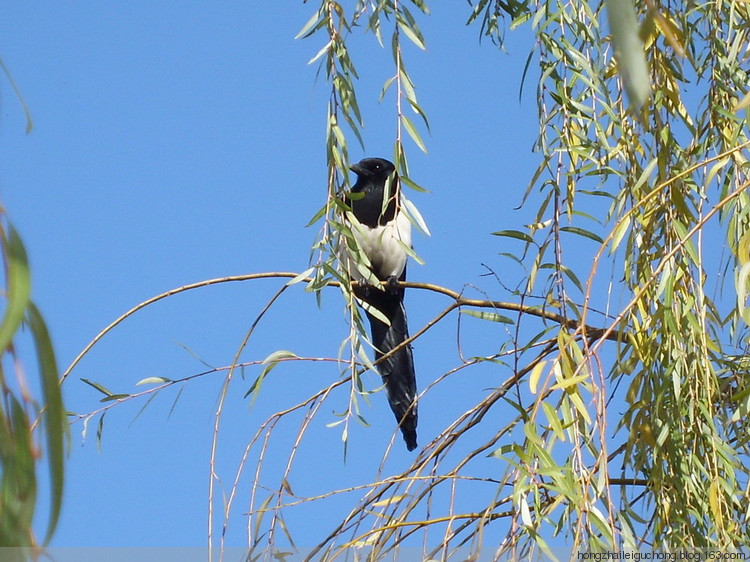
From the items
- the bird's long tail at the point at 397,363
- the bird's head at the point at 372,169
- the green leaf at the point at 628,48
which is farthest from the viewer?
the bird's head at the point at 372,169

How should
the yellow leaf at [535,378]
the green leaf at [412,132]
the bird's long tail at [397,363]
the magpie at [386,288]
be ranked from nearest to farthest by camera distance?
the yellow leaf at [535,378] < the green leaf at [412,132] < the bird's long tail at [397,363] < the magpie at [386,288]

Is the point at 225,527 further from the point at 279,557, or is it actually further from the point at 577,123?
the point at 577,123

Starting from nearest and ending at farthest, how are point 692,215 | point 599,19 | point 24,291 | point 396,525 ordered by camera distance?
1. point 24,291
2. point 396,525
3. point 692,215
4. point 599,19

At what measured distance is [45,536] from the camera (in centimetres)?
68

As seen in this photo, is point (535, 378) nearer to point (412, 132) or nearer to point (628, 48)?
point (412, 132)

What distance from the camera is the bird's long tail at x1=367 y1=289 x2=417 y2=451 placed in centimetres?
276

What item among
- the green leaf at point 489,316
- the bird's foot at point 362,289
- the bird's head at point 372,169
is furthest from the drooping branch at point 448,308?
the bird's head at point 372,169

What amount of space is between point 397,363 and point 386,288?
1.21ft

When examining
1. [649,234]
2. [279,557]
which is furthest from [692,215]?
[279,557]

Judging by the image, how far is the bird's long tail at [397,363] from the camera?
2.76 metres

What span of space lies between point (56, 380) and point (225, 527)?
959 millimetres

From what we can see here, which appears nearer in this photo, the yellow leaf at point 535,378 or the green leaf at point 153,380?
the yellow leaf at point 535,378

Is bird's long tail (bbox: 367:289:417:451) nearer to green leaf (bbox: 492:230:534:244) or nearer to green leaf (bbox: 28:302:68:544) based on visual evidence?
green leaf (bbox: 492:230:534:244)

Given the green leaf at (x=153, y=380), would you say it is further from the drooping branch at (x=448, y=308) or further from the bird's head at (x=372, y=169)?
the bird's head at (x=372, y=169)
